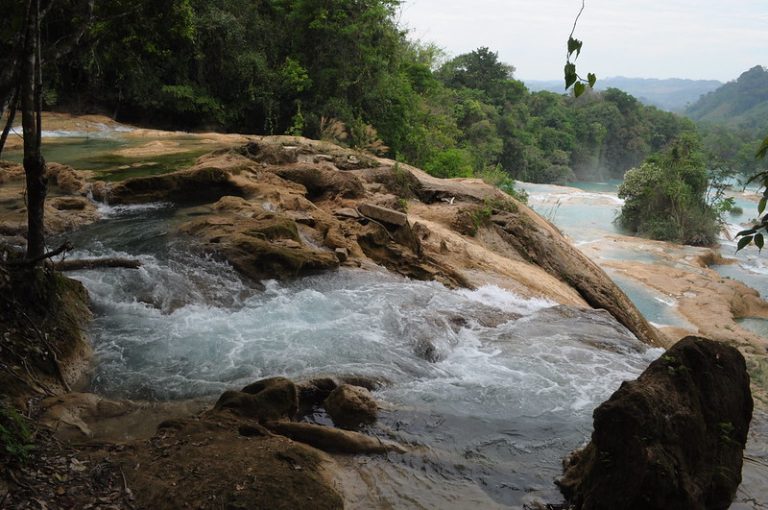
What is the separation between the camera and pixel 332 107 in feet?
63.5

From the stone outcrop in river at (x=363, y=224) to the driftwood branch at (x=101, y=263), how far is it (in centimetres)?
100

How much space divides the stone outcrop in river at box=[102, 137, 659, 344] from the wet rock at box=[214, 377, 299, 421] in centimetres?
311

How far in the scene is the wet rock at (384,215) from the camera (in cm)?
957

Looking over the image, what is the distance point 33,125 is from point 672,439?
183 inches

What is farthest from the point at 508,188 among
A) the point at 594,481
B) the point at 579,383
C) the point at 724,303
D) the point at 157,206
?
the point at 594,481

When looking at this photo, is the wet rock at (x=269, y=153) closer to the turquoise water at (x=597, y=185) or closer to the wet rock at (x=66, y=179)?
the wet rock at (x=66, y=179)

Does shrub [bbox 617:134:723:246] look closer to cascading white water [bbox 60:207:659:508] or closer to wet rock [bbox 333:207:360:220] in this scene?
cascading white water [bbox 60:207:659:508]

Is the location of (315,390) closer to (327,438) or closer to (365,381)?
(365,381)

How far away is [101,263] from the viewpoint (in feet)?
22.7

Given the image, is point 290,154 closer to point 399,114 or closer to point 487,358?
point 487,358

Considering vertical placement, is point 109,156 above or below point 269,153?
below

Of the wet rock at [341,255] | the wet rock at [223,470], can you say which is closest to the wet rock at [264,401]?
the wet rock at [223,470]

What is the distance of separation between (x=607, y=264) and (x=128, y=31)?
20730 millimetres

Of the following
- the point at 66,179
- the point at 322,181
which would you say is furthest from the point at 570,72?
the point at 66,179
